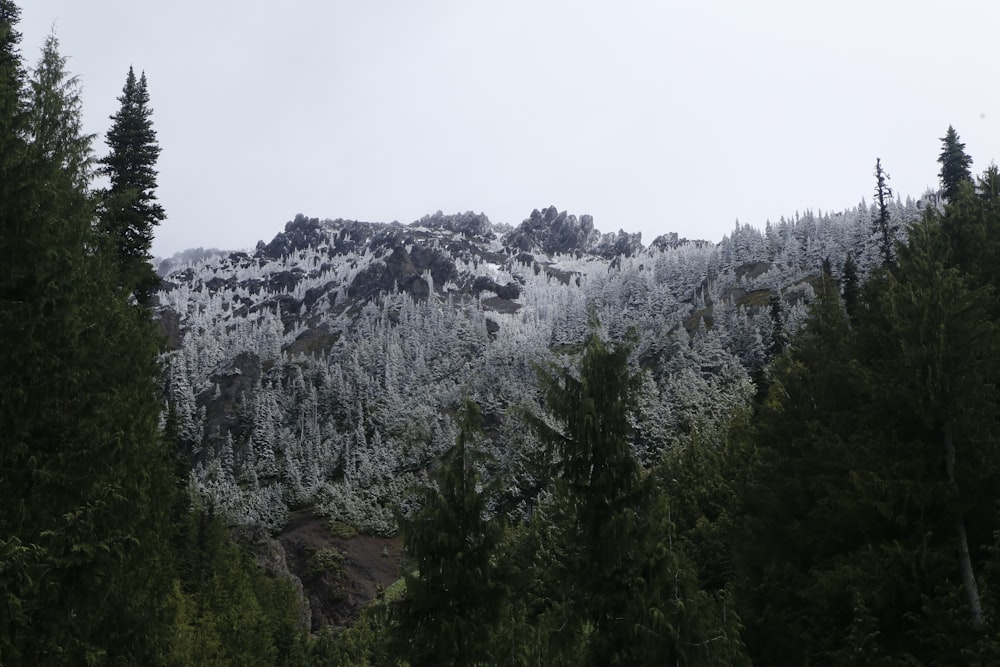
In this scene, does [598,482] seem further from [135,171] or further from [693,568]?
[135,171]

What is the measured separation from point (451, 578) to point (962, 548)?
9.88 meters

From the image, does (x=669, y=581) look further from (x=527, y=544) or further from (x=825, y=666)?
(x=825, y=666)

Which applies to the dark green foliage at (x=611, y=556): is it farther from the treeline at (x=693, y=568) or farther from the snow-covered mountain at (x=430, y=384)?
the snow-covered mountain at (x=430, y=384)

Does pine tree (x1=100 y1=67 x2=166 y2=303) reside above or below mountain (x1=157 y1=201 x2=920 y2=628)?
above

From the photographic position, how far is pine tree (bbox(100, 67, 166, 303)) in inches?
788

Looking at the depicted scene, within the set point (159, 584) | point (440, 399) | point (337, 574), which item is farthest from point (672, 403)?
point (159, 584)

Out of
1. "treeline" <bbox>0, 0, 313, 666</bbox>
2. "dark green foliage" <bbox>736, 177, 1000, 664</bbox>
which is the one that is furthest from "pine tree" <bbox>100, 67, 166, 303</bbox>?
"dark green foliage" <bbox>736, 177, 1000, 664</bbox>

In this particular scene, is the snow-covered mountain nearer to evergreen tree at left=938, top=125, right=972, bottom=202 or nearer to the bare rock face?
the bare rock face

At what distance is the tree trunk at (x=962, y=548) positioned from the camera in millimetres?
11094

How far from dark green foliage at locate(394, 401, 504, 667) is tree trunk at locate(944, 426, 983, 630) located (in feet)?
28.7

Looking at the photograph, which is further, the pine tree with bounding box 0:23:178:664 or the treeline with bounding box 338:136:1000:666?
the treeline with bounding box 338:136:1000:666

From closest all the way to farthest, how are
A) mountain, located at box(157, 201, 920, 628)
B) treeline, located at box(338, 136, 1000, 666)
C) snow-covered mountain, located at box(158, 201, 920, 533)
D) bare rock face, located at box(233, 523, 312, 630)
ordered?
treeline, located at box(338, 136, 1000, 666) < bare rock face, located at box(233, 523, 312, 630) < mountain, located at box(157, 201, 920, 628) < snow-covered mountain, located at box(158, 201, 920, 533)

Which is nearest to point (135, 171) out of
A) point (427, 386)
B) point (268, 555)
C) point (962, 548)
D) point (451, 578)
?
point (451, 578)

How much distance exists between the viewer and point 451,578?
1188 cm
